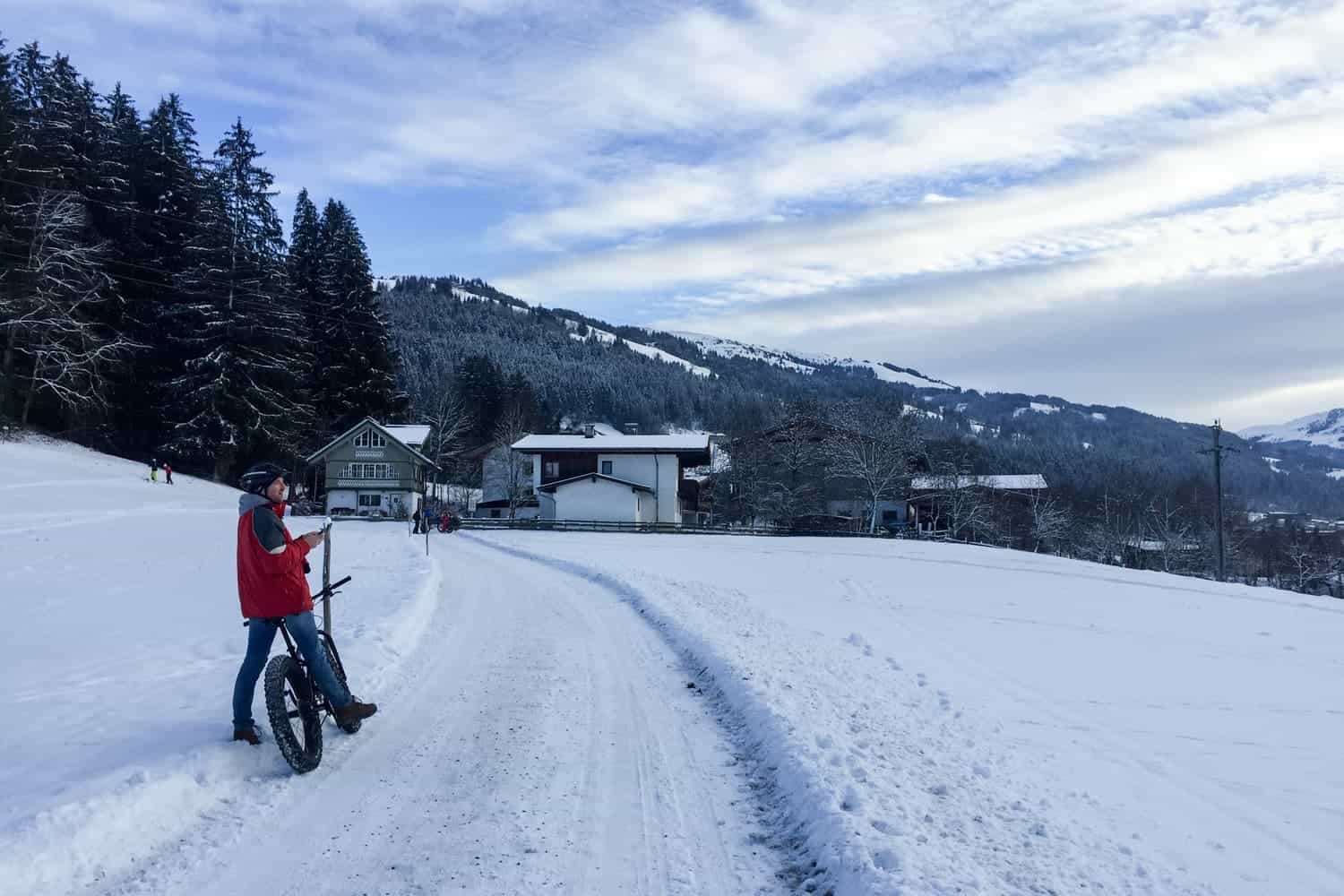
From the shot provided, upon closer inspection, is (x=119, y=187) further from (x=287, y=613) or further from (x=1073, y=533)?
(x=1073, y=533)

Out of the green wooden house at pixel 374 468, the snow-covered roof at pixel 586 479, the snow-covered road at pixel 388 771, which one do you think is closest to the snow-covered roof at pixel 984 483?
the snow-covered roof at pixel 586 479

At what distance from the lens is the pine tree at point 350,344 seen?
60.1 metres

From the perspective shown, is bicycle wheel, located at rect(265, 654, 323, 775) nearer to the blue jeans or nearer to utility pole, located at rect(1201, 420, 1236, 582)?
the blue jeans

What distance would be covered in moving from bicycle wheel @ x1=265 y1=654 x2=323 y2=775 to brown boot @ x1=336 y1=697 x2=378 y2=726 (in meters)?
0.26

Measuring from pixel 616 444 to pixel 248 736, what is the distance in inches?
2329

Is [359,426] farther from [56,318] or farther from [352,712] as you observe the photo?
[352,712]

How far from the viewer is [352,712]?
21.1 ft

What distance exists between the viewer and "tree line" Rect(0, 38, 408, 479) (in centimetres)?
4141

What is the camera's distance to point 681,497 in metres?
71.1

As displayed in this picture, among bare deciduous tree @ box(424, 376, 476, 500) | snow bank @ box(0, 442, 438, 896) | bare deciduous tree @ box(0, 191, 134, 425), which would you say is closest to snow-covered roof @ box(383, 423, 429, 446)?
bare deciduous tree @ box(424, 376, 476, 500)

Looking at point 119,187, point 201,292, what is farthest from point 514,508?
point 119,187

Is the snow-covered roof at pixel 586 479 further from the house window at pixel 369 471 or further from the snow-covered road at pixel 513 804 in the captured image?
the snow-covered road at pixel 513 804

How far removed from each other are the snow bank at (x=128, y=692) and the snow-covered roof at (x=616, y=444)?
139ft

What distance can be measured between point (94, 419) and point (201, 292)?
8.97 metres
